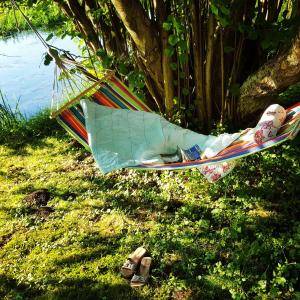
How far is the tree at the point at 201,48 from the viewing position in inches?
95.1

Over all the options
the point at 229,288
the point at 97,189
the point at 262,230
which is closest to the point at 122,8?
the point at 97,189

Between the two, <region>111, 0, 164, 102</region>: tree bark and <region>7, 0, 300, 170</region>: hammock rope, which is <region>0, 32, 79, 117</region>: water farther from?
<region>7, 0, 300, 170</region>: hammock rope

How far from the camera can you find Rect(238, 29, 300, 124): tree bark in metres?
2.22

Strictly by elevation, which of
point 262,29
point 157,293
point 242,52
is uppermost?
point 262,29

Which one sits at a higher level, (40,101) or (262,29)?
(262,29)

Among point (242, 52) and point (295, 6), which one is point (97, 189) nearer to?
point (242, 52)

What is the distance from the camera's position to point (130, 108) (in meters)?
2.61

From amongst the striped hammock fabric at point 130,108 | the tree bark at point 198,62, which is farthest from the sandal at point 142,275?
the tree bark at point 198,62

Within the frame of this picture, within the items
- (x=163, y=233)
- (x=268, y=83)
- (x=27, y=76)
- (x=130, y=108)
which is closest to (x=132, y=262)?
(x=163, y=233)

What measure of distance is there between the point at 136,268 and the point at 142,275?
6cm

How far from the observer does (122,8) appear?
2.37 meters

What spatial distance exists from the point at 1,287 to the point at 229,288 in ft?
4.38

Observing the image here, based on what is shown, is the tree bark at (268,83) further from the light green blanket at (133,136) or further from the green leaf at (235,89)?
the light green blanket at (133,136)

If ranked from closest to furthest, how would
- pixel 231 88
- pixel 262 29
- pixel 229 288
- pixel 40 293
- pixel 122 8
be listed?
pixel 229 288, pixel 40 293, pixel 122 8, pixel 262 29, pixel 231 88
